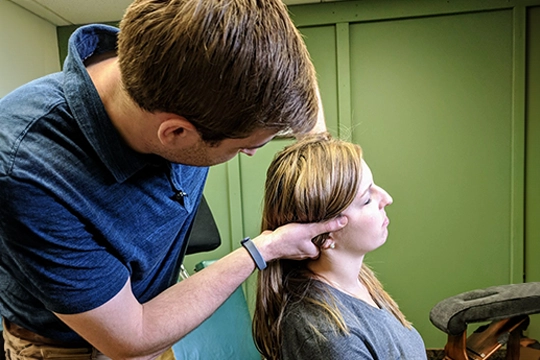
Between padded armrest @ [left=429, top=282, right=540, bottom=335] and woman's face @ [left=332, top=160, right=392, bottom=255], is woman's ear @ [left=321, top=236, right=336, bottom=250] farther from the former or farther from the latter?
padded armrest @ [left=429, top=282, right=540, bottom=335]

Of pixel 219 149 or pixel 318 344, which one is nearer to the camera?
pixel 219 149

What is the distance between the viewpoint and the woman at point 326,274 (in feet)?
3.32

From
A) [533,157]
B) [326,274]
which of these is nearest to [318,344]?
[326,274]

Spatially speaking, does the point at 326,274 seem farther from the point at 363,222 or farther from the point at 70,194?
the point at 70,194

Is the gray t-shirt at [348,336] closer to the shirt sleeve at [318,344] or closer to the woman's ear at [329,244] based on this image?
the shirt sleeve at [318,344]

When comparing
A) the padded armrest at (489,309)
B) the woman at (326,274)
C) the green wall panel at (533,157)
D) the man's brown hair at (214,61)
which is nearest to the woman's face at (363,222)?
the woman at (326,274)

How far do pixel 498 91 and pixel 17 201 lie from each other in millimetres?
2464

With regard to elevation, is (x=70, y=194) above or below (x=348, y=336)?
above

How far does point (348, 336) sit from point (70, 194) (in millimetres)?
698

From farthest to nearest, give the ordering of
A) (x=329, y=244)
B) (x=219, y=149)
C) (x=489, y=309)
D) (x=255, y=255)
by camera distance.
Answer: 1. (x=489, y=309)
2. (x=329, y=244)
3. (x=255, y=255)
4. (x=219, y=149)

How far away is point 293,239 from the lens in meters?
1.00

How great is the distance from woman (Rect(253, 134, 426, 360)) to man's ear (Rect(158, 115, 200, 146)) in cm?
42

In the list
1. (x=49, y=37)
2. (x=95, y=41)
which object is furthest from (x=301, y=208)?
(x=49, y=37)

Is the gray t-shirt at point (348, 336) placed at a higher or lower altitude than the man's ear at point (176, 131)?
lower
